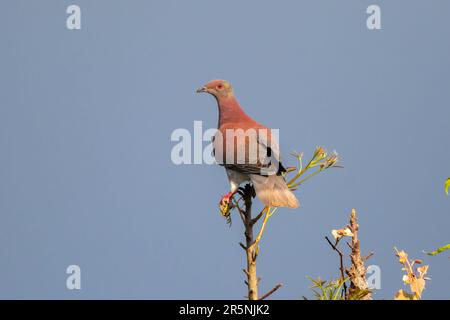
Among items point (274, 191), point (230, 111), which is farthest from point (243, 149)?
point (274, 191)

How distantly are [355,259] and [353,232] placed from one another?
98 mm

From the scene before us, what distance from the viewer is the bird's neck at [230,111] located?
396 cm

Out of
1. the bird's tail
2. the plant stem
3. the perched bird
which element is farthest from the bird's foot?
the plant stem

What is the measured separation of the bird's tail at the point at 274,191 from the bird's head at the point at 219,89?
0.61 meters

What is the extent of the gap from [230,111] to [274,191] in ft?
3.61

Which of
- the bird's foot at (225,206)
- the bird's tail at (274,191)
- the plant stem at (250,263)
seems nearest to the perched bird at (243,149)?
the bird's tail at (274,191)

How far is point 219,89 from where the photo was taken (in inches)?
151

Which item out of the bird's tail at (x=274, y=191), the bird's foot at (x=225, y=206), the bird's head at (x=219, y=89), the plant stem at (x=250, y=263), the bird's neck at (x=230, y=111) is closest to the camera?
the plant stem at (x=250, y=263)

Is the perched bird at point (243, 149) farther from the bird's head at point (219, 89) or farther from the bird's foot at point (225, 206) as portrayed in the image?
the bird's foot at point (225, 206)

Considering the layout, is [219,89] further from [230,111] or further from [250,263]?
[250,263]
